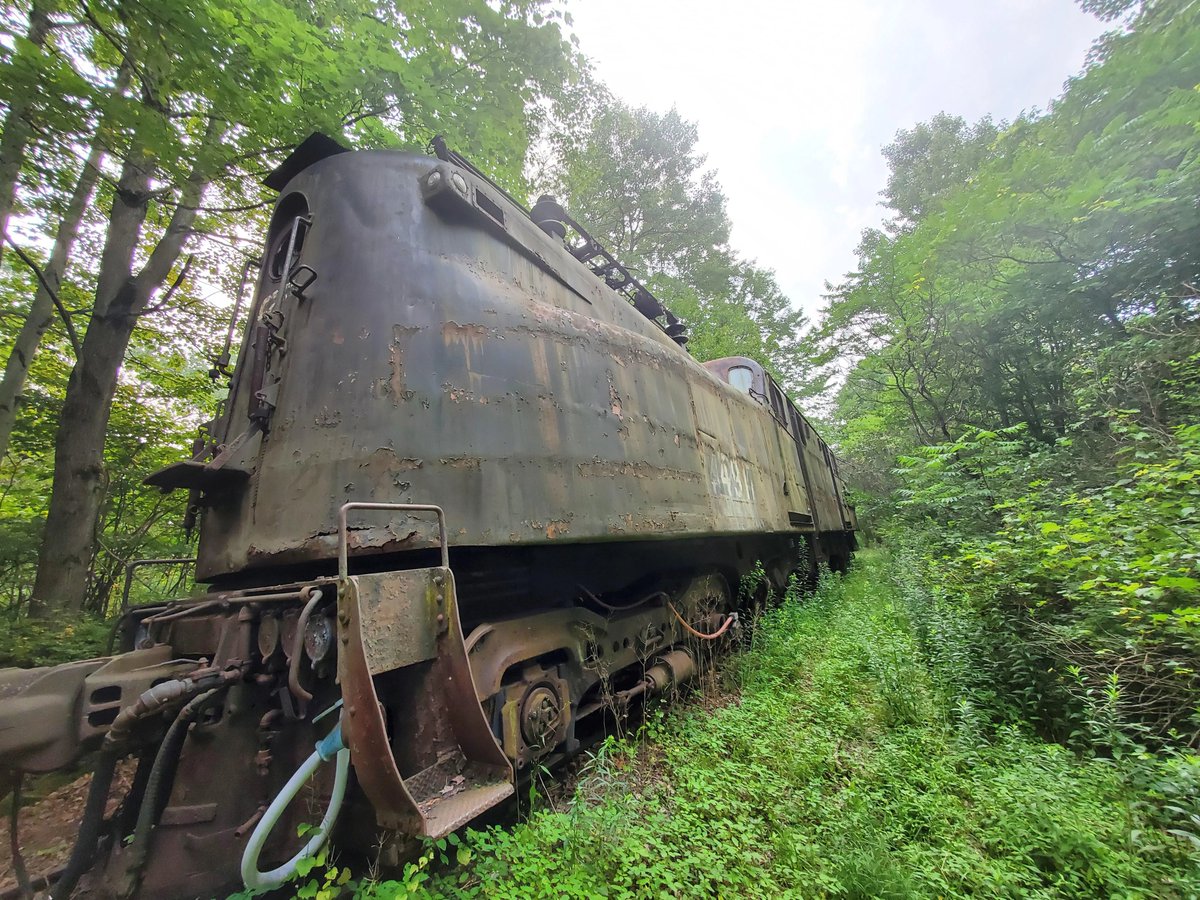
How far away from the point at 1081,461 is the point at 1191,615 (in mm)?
6430

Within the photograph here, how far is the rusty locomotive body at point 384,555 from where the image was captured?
199cm

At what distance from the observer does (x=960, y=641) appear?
14.3 ft

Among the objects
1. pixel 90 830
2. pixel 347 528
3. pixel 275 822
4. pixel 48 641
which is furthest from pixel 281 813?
pixel 48 641

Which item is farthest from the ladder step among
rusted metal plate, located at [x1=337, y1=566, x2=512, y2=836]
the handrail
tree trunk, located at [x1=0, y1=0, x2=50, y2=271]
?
tree trunk, located at [x1=0, y1=0, x2=50, y2=271]

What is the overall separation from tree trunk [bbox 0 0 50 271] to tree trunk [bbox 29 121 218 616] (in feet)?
2.87

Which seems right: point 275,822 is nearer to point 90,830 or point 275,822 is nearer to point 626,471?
point 90,830

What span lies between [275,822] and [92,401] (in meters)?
6.74

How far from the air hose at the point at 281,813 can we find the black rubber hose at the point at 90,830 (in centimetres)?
78

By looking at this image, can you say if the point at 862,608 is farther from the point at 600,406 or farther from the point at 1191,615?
the point at 600,406

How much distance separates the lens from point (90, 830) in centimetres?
212

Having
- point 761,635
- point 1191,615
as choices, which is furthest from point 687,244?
point 1191,615

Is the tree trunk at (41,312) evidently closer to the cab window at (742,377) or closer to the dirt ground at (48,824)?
the dirt ground at (48,824)

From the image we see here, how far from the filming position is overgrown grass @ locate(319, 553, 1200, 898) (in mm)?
2158

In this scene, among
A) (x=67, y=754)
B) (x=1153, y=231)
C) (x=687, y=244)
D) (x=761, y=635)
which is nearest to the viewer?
(x=67, y=754)
